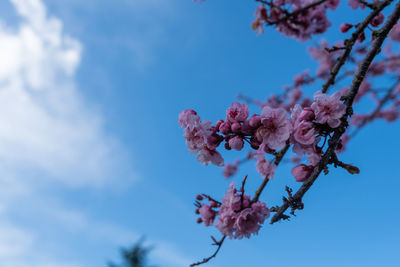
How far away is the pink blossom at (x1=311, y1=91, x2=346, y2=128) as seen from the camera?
1.58 meters

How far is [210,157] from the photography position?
194 cm

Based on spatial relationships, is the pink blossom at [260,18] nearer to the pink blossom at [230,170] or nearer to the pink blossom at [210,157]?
the pink blossom at [210,157]

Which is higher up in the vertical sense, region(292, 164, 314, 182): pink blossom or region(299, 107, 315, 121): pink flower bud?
region(299, 107, 315, 121): pink flower bud

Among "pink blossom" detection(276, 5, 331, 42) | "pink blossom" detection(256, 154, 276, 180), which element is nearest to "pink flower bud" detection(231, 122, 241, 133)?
"pink blossom" detection(256, 154, 276, 180)

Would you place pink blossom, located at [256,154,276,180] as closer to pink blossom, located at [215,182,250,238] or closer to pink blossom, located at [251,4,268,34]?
pink blossom, located at [215,182,250,238]

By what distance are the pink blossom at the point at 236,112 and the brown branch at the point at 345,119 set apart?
0.50 meters

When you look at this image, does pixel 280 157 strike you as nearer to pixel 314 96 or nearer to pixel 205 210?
pixel 314 96

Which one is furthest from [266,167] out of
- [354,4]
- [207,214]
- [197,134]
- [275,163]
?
[354,4]

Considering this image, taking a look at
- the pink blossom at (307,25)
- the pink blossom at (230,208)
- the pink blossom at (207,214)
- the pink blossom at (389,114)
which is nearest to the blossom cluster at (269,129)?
the pink blossom at (230,208)

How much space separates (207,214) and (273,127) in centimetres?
89

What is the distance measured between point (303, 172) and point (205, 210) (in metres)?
0.82

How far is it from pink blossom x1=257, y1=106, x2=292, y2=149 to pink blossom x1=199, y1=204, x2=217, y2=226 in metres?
0.79

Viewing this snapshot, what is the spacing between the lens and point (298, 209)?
4.97ft

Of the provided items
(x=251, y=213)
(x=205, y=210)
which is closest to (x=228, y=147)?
(x=251, y=213)
